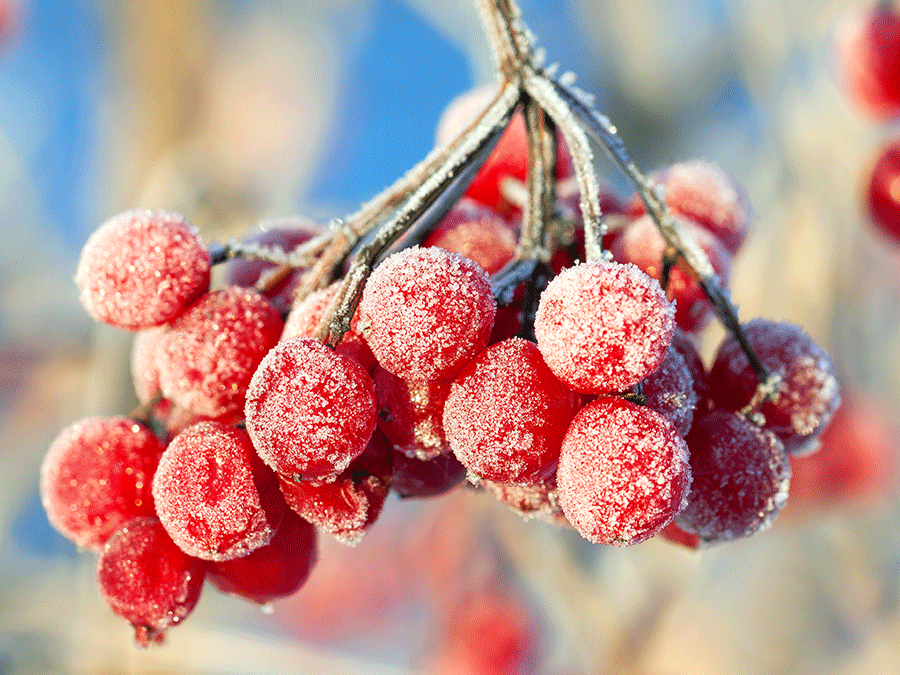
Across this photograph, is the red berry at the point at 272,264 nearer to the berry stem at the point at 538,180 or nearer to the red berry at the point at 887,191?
the berry stem at the point at 538,180

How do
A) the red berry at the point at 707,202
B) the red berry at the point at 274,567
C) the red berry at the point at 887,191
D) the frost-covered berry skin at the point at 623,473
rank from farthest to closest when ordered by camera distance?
the red berry at the point at 887,191
the red berry at the point at 707,202
the red berry at the point at 274,567
the frost-covered berry skin at the point at 623,473

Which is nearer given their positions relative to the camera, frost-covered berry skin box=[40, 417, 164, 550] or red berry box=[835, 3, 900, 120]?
frost-covered berry skin box=[40, 417, 164, 550]

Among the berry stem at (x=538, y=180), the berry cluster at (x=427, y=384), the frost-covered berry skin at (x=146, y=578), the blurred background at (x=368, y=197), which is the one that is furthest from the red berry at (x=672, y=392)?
the blurred background at (x=368, y=197)

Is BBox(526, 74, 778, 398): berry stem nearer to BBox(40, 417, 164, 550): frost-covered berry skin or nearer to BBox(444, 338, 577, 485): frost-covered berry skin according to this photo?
BBox(444, 338, 577, 485): frost-covered berry skin

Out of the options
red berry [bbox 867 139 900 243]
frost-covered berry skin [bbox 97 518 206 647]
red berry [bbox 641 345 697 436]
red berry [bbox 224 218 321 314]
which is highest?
red berry [bbox 867 139 900 243]

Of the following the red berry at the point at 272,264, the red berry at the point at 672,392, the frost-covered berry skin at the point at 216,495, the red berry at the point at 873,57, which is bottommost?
the frost-covered berry skin at the point at 216,495

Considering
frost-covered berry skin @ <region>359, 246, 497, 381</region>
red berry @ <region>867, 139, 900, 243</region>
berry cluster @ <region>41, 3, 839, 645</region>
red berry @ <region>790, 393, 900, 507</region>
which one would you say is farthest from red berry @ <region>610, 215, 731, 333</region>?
red berry @ <region>790, 393, 900, 507</region>

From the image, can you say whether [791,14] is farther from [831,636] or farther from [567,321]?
[831,636]

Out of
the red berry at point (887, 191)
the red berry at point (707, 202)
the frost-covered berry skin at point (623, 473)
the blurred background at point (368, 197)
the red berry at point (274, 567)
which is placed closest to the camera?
the frost-covered berry skin at point (623, 473)
